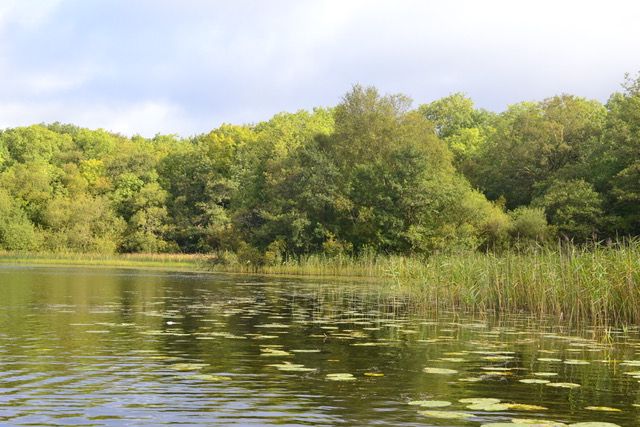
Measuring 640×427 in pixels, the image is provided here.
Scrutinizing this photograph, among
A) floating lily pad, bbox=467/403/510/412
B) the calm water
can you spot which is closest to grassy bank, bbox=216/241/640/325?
the calm water

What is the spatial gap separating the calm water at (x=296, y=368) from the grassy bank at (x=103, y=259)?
46.4 m

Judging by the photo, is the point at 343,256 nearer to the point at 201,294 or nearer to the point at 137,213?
the point at 201,294

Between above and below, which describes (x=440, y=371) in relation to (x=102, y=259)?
below

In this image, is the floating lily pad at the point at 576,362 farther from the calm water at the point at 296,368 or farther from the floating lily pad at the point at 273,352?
the floating lily pad at the point at 273,352

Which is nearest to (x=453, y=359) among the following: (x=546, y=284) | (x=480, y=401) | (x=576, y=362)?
(x=576, y=362)

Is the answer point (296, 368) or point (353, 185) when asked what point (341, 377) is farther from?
point (353, 185)

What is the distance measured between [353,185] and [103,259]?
27338 millimetres

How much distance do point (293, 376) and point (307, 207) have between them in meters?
44.3

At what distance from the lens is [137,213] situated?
8069 cm

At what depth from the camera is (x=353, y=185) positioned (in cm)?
5428

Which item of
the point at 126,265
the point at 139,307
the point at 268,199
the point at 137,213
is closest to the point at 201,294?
the point at 139,307

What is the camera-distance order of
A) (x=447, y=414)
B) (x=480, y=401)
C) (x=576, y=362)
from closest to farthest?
(x=447, y=414) → (x=480, y=401) → (x=576, y=362)

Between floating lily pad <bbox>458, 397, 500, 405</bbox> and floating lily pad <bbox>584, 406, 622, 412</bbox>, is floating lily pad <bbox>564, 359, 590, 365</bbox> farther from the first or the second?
floating lily pad <bbox>458, 397, 500, 405</bbox>

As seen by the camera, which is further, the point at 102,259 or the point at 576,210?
the point at 102,259
